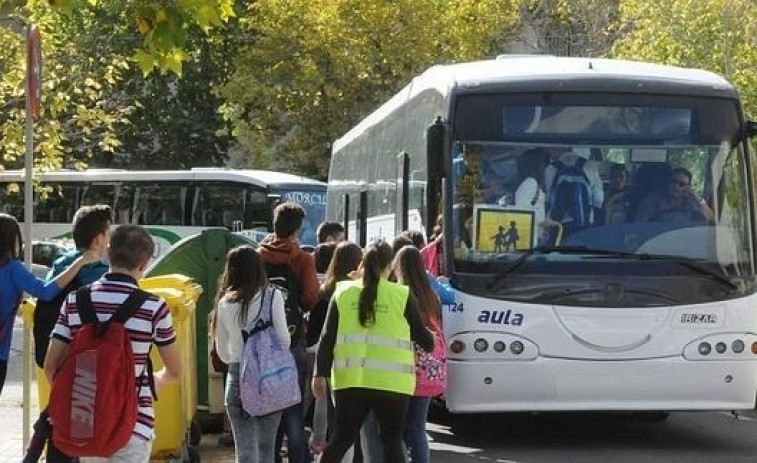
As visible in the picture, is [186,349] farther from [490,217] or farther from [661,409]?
[661,409]

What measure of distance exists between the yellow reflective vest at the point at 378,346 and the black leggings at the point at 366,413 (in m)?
0.05

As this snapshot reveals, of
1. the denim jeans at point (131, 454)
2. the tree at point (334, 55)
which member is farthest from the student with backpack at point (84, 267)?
the tree at point (334, 55)

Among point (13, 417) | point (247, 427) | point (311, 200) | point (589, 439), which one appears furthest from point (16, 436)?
point (311, 200)

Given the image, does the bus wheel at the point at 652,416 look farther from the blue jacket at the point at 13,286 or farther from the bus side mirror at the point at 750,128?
the blue jacket at the point at 13,286

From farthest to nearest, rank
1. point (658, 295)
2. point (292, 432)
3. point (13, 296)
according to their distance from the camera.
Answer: point (658, 295)
point (292, 432)
point (13, 296)

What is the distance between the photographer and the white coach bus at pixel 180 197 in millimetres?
35000

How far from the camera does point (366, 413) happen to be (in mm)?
8297

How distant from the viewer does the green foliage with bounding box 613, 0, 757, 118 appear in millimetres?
26969

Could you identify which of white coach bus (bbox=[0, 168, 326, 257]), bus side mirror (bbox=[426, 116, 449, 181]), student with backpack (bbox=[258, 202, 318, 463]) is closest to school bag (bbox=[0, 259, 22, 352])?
student with backpack (bbox=[258, 202, 318, 463])

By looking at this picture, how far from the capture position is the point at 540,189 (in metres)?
11.4

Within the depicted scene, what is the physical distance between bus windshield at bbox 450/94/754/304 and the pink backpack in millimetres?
2174

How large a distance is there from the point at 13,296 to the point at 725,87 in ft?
20.3

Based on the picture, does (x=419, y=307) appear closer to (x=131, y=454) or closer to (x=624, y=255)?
(x=131, y=454)

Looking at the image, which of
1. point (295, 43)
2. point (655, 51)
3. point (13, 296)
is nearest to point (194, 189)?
point (295, 43)
